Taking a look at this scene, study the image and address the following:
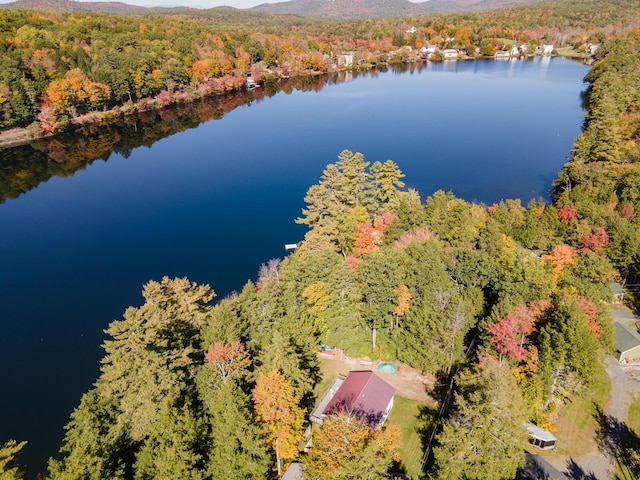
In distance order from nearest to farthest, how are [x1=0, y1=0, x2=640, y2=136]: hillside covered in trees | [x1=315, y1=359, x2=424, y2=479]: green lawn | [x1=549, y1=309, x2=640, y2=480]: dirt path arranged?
[x1=549, y1=309, x2=640, y2=480]: dirt path
[x1=315, y1=359, x2=424, y2=479]: green lawn
[x1=0, y1=0, x2=640, y2=136]: hillside covered in trees

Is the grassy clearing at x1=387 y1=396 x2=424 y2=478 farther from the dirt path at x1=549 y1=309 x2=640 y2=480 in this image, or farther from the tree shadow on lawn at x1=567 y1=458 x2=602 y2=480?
the tree shadow on lawn at x1=567 y1=458 x2=602 y2=480

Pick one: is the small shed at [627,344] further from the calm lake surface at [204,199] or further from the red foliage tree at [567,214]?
the calm lake surface at [204,199]

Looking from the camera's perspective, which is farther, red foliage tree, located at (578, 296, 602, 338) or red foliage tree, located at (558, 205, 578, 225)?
red foliage tree, located at (558, 205, 578, 225)

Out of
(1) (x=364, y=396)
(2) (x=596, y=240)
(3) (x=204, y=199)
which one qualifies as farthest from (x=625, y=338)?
(3) (x=204, y=199)

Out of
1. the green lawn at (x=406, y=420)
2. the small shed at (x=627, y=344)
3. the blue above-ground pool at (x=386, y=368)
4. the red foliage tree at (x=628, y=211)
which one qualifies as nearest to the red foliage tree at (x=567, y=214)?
the red foliage tree at (x=628, y=211)

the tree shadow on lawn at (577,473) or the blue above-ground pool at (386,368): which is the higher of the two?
the tree shadow on lawn at (577,473)

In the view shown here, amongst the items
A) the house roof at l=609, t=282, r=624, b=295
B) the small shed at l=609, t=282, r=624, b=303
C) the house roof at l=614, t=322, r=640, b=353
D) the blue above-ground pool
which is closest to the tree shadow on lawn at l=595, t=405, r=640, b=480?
the house roof at l=614, t=322, r=640, b=353

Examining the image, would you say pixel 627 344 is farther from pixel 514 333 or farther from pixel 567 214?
pixel 567 214

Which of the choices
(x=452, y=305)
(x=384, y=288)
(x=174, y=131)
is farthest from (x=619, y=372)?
(x=174, y=131)

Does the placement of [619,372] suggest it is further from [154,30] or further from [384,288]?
[154,30]
